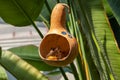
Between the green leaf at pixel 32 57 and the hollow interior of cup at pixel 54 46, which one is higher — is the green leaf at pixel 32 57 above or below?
below

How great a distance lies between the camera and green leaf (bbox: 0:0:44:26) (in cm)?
79

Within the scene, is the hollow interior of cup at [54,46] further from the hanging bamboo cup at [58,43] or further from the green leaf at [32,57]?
the green leaf at [32,57]

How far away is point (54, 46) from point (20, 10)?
0.76ft

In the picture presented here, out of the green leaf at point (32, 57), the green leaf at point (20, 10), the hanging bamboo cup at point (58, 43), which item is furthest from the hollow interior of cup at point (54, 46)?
the green leaf at point (32, 57)

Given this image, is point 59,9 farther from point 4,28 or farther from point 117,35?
point 4,28

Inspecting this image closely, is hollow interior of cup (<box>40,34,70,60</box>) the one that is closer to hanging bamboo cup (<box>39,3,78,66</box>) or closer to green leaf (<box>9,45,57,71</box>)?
hanging bamboo cup (<box>39,3,78,66</box>)

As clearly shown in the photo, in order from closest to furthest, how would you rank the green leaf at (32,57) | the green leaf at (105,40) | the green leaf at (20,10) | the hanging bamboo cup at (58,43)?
1. the hanging bamboo cup at (58,43)
2. the green leaf at (105,40)
3. the green leaf at (20,10)
4. the green leaf at (32,57)

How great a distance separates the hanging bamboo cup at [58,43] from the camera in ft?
1.82

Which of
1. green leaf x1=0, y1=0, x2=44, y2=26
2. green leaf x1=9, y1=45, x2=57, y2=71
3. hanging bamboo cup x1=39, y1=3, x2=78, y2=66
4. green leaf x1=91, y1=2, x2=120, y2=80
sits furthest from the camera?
green leaf x1=9, y1=45, x2=57, y2=71

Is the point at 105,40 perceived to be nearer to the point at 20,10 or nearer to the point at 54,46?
the point at 54,46

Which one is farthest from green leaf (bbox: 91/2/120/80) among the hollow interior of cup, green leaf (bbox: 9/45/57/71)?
green leaf (bbox: 9/45/57/71)

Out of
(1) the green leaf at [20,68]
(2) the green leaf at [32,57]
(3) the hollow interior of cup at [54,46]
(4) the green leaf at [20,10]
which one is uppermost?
(3) the hollow interior of cup at [54,46]

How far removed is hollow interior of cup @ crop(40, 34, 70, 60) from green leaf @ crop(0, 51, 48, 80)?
225 mm

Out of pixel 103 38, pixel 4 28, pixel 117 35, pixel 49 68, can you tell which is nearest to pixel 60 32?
pixel 103 38
